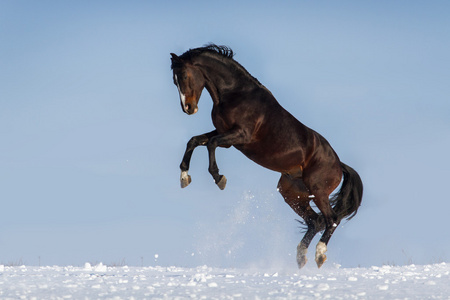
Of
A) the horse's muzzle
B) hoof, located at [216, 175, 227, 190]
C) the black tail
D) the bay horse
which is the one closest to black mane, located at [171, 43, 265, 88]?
the bay horse

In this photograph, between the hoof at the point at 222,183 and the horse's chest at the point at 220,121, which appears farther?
the horse's chest at the point at 220,121

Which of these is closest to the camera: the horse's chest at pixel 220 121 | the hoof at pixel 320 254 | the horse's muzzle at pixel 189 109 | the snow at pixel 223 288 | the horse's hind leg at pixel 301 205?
the snow at pixel 223 288

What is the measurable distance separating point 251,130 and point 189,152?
3.07 feet

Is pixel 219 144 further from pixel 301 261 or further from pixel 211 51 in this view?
pixel 301 261

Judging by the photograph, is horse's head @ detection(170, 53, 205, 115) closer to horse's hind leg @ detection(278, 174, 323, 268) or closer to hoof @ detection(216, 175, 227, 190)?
hoof @ detection(216, 175, 227, 190)

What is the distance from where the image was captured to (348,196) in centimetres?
981

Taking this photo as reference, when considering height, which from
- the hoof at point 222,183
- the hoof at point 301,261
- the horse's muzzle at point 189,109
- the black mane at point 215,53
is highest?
the black mane at point 215,53

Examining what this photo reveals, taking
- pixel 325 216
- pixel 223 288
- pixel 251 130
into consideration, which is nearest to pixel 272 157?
pixel 251 130

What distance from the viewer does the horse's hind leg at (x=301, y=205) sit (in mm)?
9266

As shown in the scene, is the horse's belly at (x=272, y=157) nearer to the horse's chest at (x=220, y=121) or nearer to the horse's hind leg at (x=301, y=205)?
the horse's chest at (x=220, y=121)

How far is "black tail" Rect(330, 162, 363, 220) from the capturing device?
9.73 meters

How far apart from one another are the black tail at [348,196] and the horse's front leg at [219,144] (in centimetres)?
280

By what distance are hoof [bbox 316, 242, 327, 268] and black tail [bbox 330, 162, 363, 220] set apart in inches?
40.0

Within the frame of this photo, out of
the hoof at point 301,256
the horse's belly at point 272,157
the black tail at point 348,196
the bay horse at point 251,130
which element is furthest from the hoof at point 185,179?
the black tail at point 348,196
